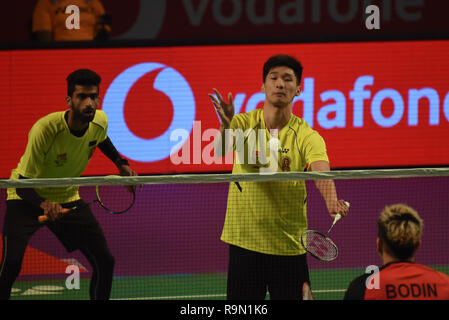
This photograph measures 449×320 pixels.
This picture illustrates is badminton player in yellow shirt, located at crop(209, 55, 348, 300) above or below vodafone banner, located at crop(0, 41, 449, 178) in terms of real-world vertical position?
below

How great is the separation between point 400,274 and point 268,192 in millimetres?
1749

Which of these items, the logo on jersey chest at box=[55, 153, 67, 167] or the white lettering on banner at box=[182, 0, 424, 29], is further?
the white lettering on banner at box=[182, 0, 424, 29]

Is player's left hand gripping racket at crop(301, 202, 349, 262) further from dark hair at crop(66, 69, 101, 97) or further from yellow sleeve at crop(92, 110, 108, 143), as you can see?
dark hair at crop(66, 69, 101, 97)

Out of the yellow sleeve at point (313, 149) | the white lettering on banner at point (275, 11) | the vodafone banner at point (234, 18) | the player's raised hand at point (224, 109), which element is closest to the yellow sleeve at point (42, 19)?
the vodafone banner at point (234, 18)

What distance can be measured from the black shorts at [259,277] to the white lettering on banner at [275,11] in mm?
5658

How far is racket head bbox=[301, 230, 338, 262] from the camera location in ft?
18.7

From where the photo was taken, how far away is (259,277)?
573cm

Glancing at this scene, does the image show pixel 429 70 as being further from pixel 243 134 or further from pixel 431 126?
pixel 243 134

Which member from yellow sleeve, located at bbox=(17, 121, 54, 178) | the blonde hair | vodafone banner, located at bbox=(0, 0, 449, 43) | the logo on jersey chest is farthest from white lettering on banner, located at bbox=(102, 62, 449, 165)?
the blonde hair

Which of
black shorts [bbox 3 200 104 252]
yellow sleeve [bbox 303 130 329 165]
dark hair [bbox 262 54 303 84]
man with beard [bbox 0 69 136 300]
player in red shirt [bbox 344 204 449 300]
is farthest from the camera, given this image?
black shorts [bbox 3 200 104 252]

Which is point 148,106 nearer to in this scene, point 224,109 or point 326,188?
point 224,109

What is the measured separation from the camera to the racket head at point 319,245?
225 inches

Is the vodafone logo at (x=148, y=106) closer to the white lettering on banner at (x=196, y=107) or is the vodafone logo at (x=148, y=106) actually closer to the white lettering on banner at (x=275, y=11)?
the white lettering on banner at (x=196, y=107)
